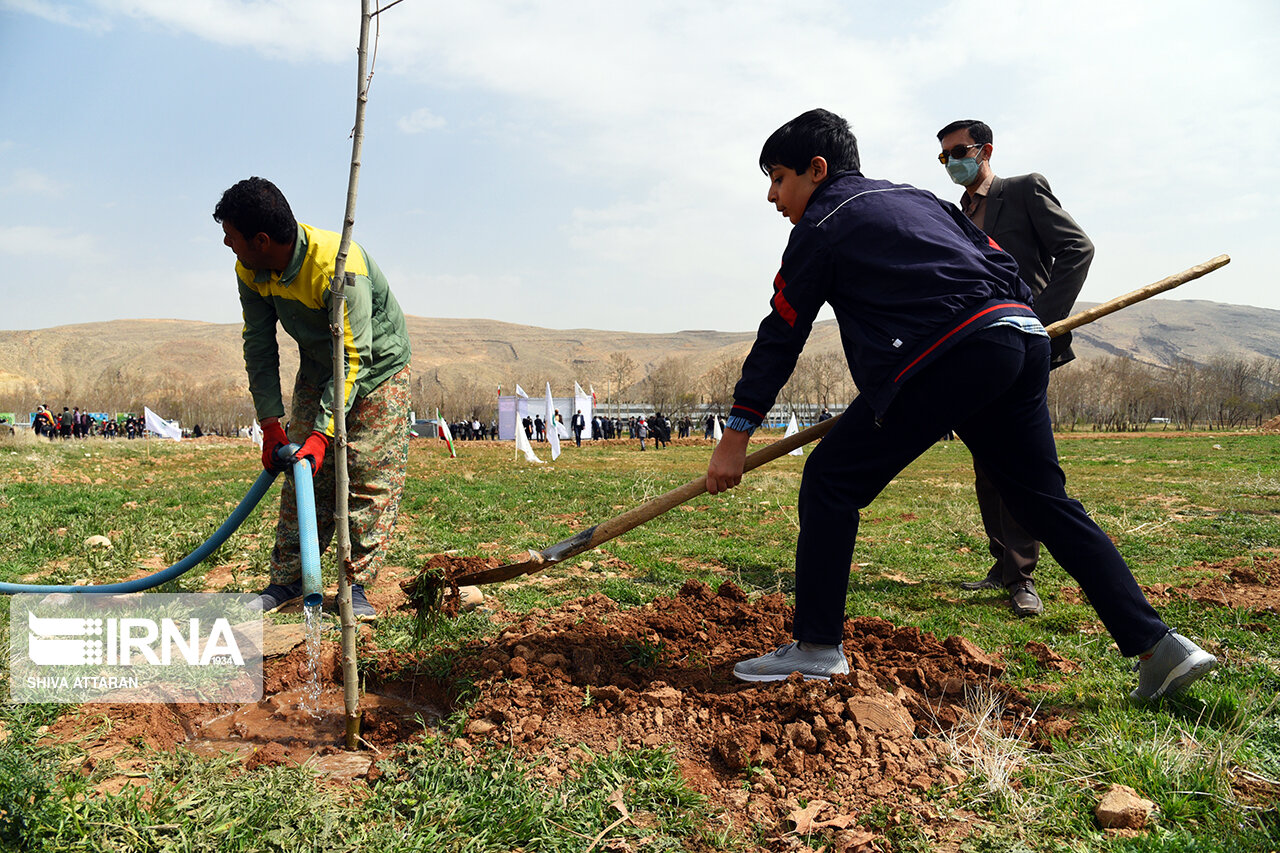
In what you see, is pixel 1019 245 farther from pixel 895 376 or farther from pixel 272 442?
pixel 272 442

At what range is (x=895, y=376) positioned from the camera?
8.32 ft

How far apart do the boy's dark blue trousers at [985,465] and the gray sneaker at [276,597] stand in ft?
9.47

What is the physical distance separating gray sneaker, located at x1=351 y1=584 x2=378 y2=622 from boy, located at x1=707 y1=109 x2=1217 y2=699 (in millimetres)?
2050

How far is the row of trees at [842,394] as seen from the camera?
7431 centimetres

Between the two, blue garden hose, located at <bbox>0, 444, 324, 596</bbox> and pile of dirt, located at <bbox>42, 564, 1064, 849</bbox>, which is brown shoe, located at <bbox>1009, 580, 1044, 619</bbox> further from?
blue garden hose, located at <bbox>0, 444, 324, 596</bbox>

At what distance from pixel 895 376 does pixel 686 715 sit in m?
1.39

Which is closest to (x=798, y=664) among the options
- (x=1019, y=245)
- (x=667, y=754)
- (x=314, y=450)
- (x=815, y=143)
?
(x=667, y=754)

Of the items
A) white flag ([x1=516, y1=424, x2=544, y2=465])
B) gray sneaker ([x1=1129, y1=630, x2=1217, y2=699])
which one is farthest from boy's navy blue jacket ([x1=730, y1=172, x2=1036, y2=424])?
white flag ([x1=516, y1=424, x2=544, y2=465])

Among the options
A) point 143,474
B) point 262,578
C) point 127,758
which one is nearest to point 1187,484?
point 262,578

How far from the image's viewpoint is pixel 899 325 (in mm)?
2543

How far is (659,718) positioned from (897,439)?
1.30m

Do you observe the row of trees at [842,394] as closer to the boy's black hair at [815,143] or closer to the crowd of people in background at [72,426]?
the crowd of people in background at [72,426]

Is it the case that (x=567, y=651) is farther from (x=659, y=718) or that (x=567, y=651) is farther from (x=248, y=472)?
(x=248, y=472)

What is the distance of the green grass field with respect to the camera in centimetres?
195
